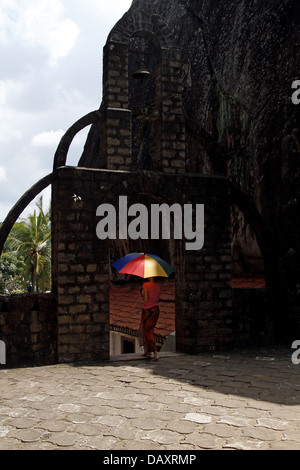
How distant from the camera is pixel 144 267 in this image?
7215 millimetres

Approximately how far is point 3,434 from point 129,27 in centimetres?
718

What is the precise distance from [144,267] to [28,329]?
2078mm

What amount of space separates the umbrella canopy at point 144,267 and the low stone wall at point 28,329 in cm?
Answer: 130

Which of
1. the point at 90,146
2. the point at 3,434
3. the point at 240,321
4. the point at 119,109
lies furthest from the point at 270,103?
the point at 90,146

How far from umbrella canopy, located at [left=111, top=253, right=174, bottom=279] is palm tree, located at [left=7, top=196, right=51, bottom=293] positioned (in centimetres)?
1729

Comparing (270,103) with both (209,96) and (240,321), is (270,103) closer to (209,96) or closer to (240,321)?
(209,96)

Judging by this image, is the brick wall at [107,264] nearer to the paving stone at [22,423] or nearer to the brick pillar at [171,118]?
the brick pillar at [171,118]

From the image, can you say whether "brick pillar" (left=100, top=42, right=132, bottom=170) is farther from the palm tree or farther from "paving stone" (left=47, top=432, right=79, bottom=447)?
the palm tree

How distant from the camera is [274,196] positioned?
11.4 meters

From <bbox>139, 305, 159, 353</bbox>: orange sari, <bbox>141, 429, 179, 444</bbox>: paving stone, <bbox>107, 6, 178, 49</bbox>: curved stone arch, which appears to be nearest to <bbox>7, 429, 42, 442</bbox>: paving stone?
<bbox>141, 429, 179, 444</bbox>: paving stone

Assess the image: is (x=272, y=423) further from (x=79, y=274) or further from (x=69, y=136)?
(x=69, y=136)

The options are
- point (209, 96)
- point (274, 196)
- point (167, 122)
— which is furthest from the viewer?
point (209, 96)

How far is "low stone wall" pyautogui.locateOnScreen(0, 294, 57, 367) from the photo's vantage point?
7.10 m

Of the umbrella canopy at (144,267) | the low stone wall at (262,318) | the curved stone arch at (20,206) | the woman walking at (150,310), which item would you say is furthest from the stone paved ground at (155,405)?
the curved stone arch at (20,206)
